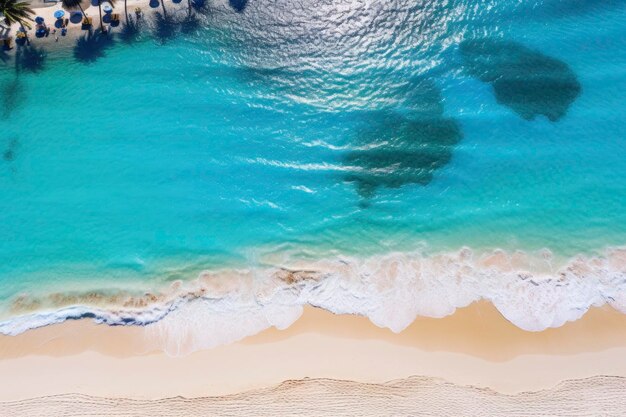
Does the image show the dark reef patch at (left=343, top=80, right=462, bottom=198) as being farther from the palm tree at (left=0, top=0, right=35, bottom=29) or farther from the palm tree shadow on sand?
the palm tree at (left=0, top=0, right=35, bottom=29)

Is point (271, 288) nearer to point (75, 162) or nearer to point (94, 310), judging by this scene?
point (94, 310)

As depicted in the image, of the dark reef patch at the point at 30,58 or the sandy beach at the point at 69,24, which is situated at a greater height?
the sandy beach at the point at 69,24

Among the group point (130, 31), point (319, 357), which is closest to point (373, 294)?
point (319, 357)

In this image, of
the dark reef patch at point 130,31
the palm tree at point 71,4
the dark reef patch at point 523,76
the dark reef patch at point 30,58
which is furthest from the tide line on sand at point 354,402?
the palm tree at point 71,4

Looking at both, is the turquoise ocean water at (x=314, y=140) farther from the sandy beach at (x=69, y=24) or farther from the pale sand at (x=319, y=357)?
the pale sand at (x=319, y=357)

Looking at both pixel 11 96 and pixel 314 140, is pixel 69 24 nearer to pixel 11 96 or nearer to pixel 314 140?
pixel 11 96
